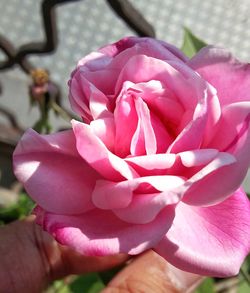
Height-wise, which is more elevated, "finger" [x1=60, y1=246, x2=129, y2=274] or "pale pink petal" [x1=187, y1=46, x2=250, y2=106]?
"pale pink petal" [x1=187, y1=46, x2=250, y2=106]

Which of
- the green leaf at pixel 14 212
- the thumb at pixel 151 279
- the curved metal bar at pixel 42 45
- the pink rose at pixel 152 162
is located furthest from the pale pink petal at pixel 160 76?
the green leaf at pixel 14 212

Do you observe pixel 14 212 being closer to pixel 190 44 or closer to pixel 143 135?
pixel 190 44

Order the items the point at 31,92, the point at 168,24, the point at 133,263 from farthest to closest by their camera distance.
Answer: the point at 168,24 < the point at 31,92 < the point at 133,263

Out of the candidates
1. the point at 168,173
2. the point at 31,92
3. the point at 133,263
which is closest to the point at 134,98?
the point at 168,173

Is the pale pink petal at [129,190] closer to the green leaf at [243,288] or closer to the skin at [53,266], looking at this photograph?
the skin at [53,266]

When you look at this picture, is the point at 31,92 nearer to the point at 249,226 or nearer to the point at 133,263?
the point at 133,263

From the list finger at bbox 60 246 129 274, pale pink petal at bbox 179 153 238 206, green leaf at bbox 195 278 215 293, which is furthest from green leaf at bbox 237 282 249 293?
pale pink petal at bbox 179 153 238 206

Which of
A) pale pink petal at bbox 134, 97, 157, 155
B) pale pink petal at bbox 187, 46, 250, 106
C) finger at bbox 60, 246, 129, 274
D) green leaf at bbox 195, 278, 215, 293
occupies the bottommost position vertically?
green leaf at bbox 195, 278, 215, 293

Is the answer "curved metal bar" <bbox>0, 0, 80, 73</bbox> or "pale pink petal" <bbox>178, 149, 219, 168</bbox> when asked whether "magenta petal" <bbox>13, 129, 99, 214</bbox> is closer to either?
"pale pink petal" <bbox>178, 149, 219, 168</bbox>
